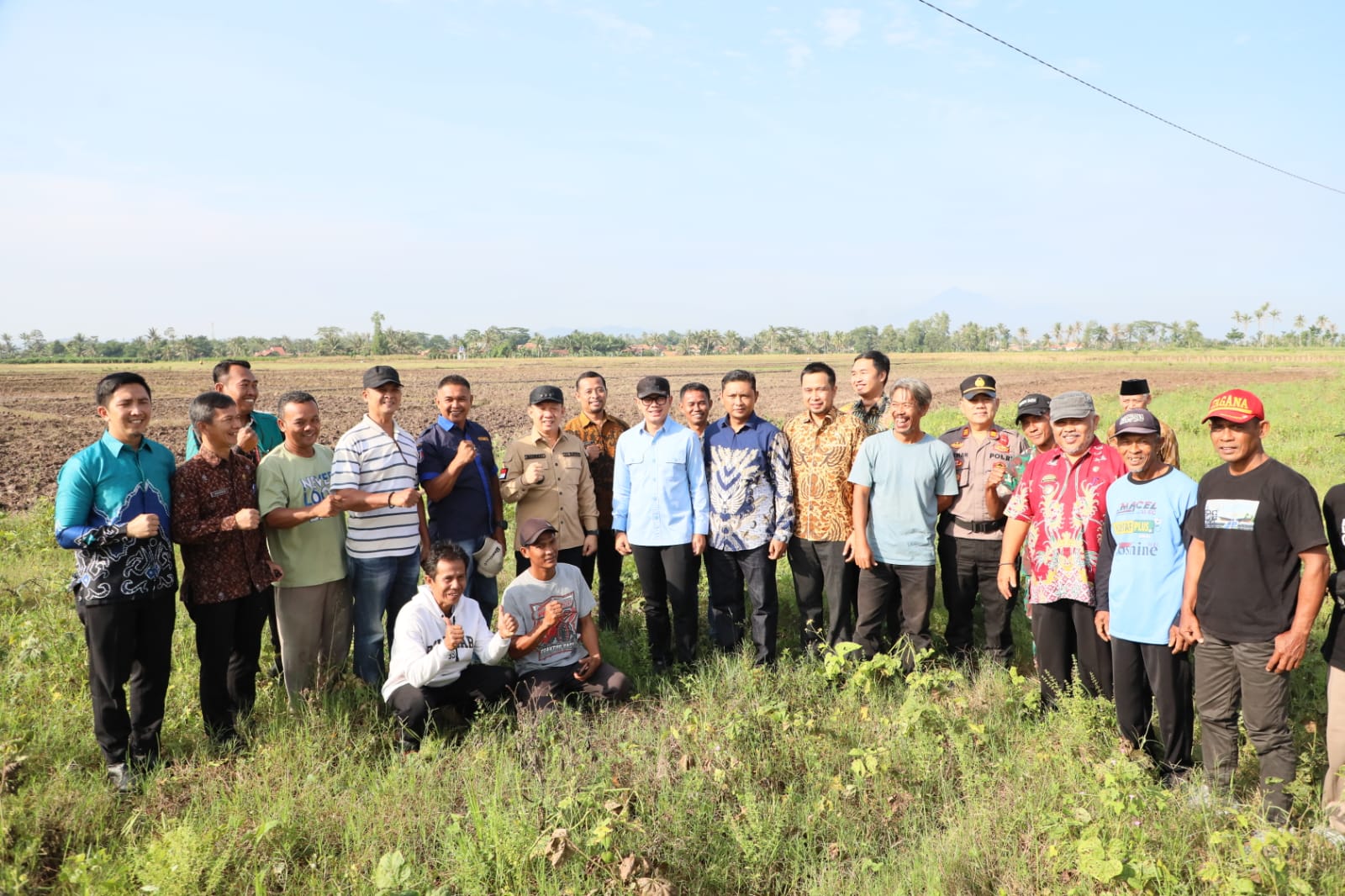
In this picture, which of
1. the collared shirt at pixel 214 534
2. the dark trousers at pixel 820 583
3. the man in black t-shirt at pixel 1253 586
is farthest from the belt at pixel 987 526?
the collared shirt at pixel 214 534

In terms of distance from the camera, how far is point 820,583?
18.1 feet

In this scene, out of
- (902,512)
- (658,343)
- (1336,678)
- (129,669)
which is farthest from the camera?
(658,343)

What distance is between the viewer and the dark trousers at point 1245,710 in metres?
3.47

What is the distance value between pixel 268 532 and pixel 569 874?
269cm

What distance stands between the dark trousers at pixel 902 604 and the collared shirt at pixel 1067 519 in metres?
0.74

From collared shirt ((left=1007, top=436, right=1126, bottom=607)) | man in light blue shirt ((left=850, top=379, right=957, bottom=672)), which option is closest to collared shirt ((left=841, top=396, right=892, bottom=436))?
man in light blue shirt ((left=850, top=379, right=957, bottom=672))

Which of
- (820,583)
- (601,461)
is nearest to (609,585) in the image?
(601,461)

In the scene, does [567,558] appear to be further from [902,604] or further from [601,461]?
[902,604]

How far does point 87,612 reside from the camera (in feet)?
12.4

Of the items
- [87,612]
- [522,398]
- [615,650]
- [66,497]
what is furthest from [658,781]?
[522,398]

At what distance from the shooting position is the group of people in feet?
11.9

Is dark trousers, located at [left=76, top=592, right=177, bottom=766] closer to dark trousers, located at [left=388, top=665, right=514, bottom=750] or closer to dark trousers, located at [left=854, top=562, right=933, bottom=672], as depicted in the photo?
dark trousers, located at [left=388, top=665, right=514, bottom=750]

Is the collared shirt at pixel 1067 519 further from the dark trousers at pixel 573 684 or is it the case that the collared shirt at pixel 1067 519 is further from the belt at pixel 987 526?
the dark trousers at pixel 573 684

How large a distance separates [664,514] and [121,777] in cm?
330
